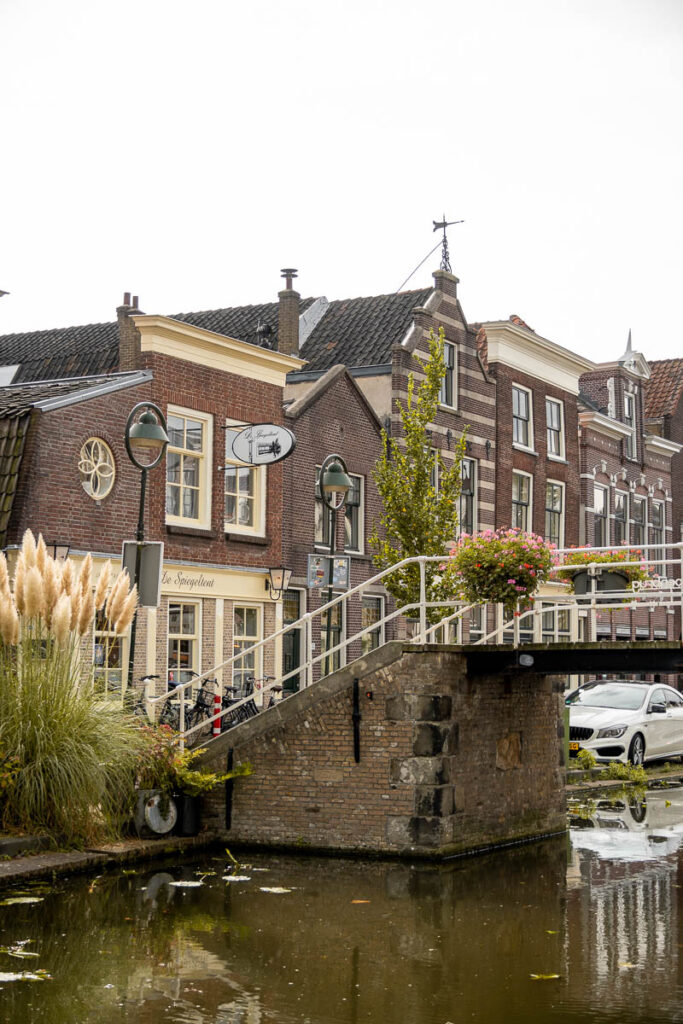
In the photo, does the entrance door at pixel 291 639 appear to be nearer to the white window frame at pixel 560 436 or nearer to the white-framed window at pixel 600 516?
the white window frame at pixel 560 436

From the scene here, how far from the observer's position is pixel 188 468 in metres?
22.0

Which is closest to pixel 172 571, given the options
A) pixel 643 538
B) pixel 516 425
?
pixel 516 425

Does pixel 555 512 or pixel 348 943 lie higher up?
pixel 555 512

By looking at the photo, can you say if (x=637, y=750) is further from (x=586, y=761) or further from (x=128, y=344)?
(x=128, y=344)

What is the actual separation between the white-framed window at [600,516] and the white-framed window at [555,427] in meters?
2.50

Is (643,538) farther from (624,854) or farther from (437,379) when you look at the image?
(624,854)

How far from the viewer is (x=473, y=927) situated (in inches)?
387

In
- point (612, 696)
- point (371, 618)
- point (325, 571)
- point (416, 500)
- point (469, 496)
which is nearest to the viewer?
Result: point (325, 571)

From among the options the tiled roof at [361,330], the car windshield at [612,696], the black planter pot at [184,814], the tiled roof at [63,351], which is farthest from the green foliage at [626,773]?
the tiled roof at [63,351]

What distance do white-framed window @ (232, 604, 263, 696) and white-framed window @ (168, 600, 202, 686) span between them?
90 centimetres

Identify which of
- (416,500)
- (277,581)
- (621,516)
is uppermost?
(621,516)

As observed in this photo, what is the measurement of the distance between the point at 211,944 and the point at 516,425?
25499 mm

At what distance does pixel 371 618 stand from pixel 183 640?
20.3ft

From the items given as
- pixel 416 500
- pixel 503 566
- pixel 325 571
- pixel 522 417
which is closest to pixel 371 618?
pixel 416 500
